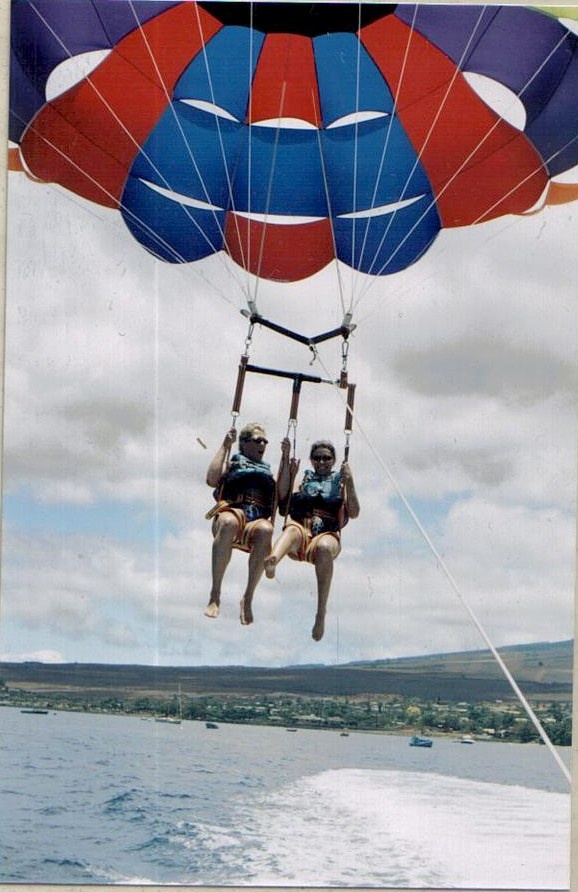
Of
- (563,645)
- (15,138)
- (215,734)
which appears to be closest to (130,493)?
(215,734)

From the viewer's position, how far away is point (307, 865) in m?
6.29

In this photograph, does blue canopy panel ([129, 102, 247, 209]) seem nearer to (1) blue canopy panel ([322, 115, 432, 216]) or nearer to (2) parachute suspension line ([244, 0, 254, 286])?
(2) parachute suspension line ([244, 0, 254, 286])

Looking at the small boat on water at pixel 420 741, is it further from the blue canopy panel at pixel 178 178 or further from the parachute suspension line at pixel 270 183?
the blue canopy panel at pixel 178 178

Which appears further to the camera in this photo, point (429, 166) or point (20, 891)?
point (429, 166)

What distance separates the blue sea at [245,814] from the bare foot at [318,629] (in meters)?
0.44

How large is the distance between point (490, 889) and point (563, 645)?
115 cm

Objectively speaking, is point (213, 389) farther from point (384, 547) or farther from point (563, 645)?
point (563, 645)

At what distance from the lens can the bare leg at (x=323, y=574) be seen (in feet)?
20.9

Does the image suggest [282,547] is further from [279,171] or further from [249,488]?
[279,171]

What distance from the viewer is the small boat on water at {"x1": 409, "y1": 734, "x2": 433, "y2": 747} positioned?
6.55m

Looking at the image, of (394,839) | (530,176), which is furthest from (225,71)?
(394,839)

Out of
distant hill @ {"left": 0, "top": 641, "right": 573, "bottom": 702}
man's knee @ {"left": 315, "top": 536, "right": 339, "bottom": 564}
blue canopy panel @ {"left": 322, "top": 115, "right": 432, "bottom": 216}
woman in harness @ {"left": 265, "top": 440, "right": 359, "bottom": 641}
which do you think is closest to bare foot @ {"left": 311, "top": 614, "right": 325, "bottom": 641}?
woman in harness @ {"left": 265, "top": 440, "right": 359, "bottom": 641}

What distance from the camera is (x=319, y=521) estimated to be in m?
6.40

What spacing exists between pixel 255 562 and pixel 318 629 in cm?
43
